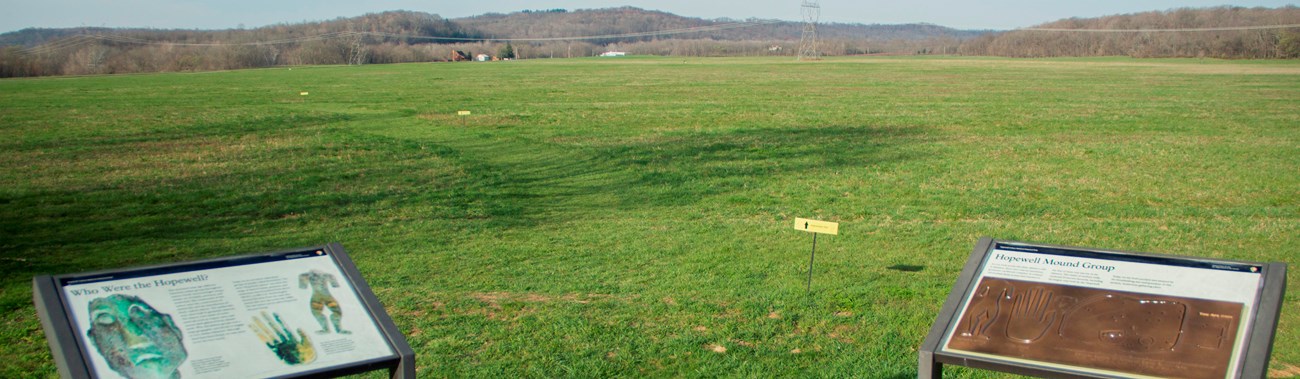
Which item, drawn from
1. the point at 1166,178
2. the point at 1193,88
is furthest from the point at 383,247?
the point at 1193,88

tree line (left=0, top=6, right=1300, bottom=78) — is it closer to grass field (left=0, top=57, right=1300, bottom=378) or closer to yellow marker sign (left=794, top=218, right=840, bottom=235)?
grass field (left=0, top=57, right=1300, bottom=378)

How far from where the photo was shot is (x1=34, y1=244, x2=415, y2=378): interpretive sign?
11.1 feet

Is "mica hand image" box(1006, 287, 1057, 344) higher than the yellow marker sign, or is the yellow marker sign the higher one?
"mica hand image" box(1006, 287, 1057, 344)

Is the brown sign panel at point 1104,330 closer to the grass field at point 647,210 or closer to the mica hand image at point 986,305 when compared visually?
the mica hand image at point 986,305

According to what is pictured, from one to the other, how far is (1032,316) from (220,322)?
3253 millimetres

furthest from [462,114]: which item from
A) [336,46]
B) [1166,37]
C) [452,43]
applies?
A: [452,43]

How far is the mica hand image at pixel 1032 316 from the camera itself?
3.76 metres

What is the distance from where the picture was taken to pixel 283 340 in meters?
3.61

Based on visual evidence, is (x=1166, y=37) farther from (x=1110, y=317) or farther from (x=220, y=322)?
(x=220, y=322)

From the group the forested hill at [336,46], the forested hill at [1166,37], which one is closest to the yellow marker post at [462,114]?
the forested hill at [336,46]

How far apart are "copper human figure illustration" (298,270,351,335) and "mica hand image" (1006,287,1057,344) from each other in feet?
8.88

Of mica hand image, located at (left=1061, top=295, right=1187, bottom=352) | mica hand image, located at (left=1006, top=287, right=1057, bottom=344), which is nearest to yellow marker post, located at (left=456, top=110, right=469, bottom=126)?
mica hand image, located at (left=1006, top=287, right=1057, bottom=344)

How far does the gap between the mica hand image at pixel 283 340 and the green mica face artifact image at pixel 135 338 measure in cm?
28

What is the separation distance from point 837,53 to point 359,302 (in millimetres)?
116697
